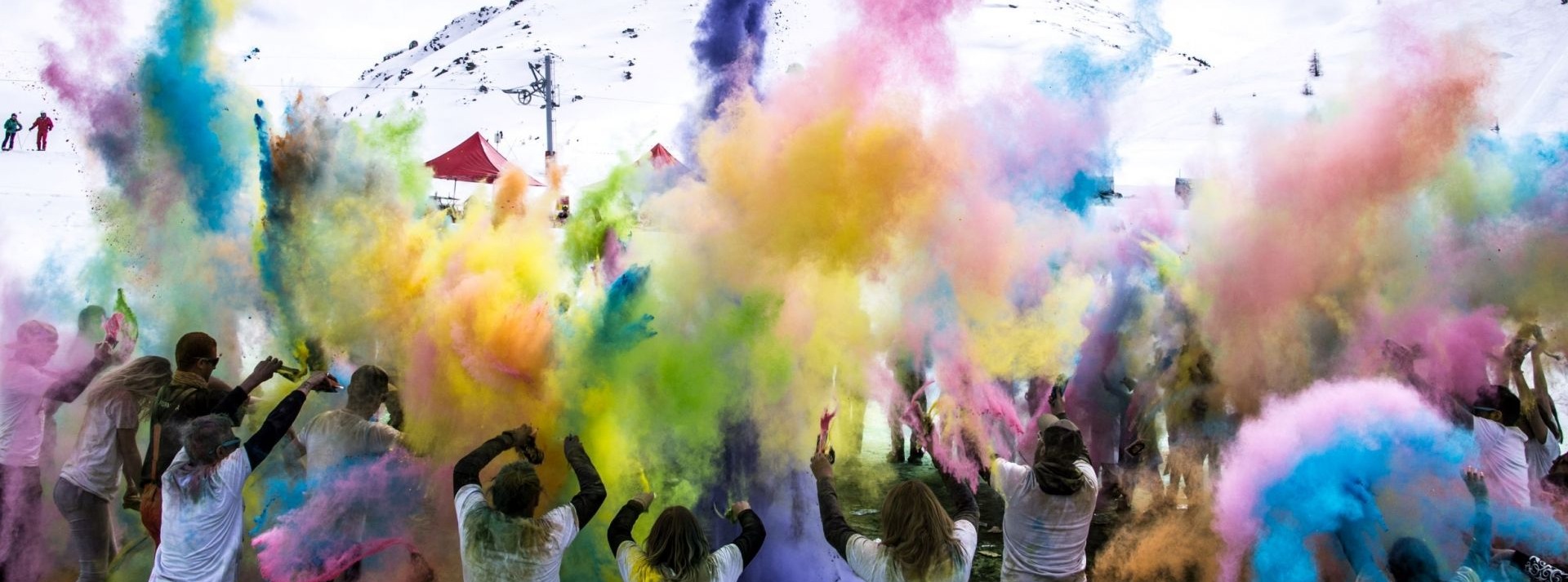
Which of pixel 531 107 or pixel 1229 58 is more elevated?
pixel 1229 58

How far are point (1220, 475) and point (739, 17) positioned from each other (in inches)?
126

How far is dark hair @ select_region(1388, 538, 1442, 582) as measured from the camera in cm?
292

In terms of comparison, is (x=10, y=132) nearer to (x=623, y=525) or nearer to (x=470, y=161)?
(x=470, y=161)

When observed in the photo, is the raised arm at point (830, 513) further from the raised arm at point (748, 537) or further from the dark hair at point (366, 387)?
the dark hair at point (366, 387)

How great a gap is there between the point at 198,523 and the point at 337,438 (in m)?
0.63

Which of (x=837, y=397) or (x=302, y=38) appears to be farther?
(x=302, y=38)

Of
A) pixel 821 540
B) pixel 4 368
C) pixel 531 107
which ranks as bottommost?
pixel 531 107

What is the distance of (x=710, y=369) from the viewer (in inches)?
173

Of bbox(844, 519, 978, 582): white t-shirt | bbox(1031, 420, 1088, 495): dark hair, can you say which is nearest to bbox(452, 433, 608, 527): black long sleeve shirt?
bbox(844, 519, 978, 582): white t-shirt

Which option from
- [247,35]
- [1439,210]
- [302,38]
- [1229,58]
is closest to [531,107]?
[302,38]

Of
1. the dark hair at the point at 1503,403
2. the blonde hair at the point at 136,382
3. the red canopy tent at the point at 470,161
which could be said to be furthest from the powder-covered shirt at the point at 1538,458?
the red canopy tent at the point at 470,161

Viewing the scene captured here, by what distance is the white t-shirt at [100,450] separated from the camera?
4121mm

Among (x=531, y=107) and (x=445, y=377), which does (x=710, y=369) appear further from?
(x=531, y=107)

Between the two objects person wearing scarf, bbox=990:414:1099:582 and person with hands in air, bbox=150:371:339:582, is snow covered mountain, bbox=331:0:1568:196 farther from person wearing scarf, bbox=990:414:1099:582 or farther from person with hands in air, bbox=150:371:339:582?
person with hands in air, bbox=150:371:339:582
